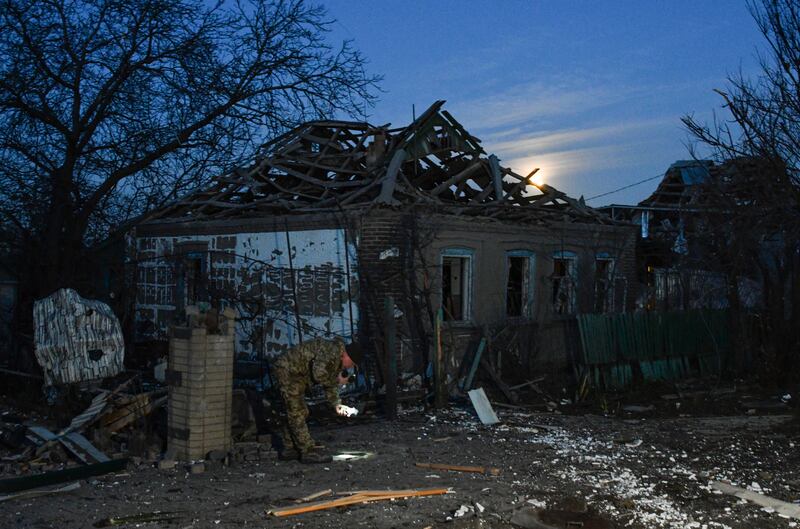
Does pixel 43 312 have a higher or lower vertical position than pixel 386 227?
lower

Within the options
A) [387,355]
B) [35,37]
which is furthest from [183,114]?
[387,355]

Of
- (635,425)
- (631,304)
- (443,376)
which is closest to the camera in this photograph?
(635,425)

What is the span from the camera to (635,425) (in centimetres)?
1116

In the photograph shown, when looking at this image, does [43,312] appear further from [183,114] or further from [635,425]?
[635,425]

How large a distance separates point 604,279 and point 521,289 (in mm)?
3066

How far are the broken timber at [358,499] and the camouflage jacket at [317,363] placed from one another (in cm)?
170

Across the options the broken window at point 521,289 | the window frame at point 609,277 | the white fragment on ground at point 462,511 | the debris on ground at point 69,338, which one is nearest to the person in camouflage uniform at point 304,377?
the white fragment on ground at point 462,511

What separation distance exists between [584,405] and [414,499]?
652 cm

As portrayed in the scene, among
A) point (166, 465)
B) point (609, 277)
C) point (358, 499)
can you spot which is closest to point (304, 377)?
point (166, 465)

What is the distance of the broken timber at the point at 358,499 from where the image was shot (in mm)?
6617

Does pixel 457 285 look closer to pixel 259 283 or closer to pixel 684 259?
pixel 259 283

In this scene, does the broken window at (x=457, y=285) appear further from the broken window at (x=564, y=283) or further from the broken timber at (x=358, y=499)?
the broken timber at (x=358, y=499)

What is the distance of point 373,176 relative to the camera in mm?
15664

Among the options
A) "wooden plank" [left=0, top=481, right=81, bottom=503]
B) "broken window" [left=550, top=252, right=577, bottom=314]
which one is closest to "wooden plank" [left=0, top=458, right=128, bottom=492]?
"wooden plank" [left=0, top=481, right=81, bottom=503]
